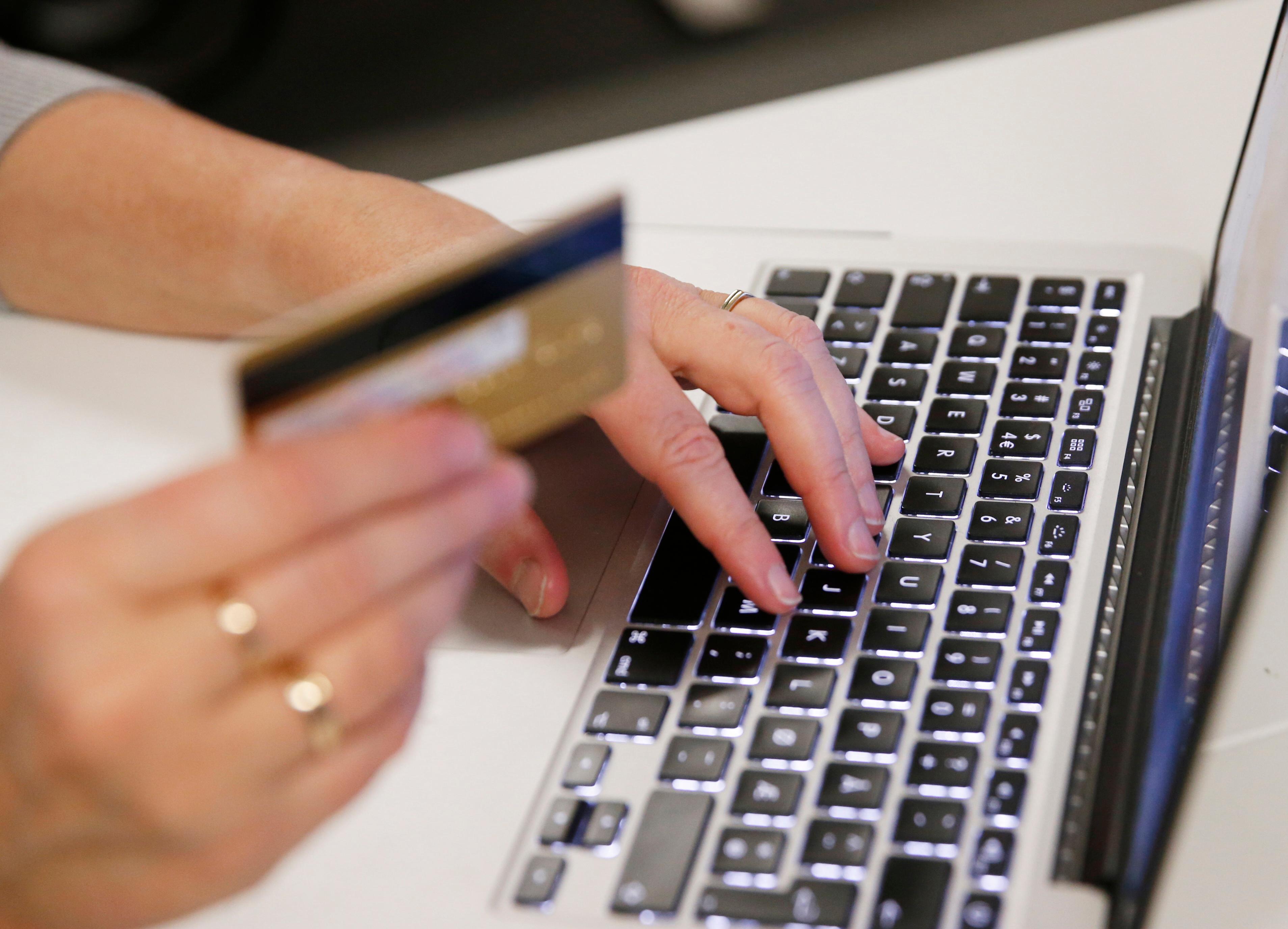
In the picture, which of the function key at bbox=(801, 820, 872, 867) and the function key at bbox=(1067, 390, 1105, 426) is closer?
the function key at bbox=(801, 820, 872, 867)

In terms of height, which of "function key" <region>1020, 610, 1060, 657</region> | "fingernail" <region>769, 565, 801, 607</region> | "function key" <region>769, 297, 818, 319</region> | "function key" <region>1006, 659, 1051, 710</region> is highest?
"function key" <region>769, 297, 818, 319</region>

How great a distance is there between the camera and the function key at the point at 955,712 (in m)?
0.47

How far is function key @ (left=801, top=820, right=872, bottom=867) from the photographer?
0.42m

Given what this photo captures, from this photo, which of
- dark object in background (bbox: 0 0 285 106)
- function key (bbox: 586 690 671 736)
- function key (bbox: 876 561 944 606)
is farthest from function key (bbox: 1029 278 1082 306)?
dark object in background (bbox: 0 0 285 106)

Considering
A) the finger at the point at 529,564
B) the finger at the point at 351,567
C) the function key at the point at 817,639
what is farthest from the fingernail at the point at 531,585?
the finger at the point at 351,567

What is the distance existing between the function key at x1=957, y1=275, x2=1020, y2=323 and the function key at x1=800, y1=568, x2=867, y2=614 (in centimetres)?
20

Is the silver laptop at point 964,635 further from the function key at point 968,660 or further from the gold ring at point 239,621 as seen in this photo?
the gold ring at point 239,621

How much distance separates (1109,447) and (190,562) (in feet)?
1.39

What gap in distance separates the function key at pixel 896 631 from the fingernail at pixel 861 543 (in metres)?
0.02

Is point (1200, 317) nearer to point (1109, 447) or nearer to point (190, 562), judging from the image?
point (1109, 447)

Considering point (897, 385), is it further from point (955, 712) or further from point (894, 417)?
point (955, 712)

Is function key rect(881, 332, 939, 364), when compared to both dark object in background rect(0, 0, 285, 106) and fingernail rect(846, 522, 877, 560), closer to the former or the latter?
fingernail rect(846, 522, 877, 560)

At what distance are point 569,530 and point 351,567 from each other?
0.91 ft

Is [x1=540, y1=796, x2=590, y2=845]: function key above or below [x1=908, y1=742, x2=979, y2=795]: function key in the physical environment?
below
